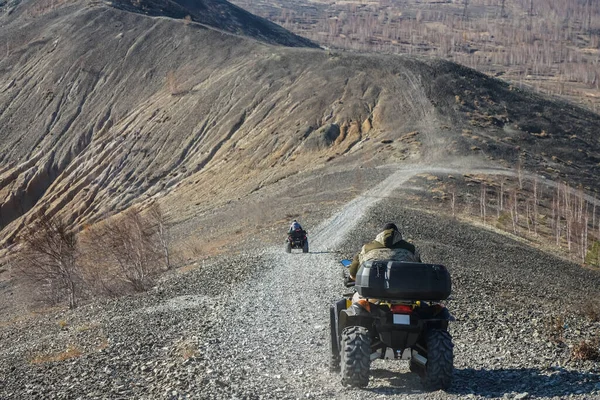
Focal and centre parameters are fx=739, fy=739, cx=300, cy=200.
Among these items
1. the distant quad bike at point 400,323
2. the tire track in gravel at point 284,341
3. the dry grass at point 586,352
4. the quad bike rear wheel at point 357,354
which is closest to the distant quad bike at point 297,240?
the tire track in gravel at point 284,341

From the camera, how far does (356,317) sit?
1118 cm

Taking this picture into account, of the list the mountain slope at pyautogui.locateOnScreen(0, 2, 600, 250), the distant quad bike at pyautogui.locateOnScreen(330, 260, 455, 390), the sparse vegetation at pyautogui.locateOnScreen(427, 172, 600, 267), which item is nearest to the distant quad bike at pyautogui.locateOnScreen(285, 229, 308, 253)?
the distant quad bike at pyautogui.locateOnScreen(330, 260, 455, 390)

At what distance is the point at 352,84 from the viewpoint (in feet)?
301

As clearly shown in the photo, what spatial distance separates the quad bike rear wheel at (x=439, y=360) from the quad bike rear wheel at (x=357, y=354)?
0.88m

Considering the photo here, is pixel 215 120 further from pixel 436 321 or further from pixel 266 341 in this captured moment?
pixel 436 321

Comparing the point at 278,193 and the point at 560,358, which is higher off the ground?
the point at 560,358

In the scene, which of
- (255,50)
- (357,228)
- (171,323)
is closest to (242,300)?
(171,323)

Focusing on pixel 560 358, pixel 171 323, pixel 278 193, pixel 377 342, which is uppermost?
pixel 377 342

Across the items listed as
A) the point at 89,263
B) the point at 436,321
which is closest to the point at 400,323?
the point at 436,321

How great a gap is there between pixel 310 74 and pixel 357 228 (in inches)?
2427

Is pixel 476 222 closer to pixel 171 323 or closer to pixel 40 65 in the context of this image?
pixel 171 323

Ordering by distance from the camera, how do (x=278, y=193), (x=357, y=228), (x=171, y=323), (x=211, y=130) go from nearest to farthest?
(x=171, y=323) < (x=357, y=228) < (x=278, y=193) < (x=211, y=130)

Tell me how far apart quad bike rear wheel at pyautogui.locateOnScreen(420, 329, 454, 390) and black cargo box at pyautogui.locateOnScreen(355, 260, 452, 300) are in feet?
1.89

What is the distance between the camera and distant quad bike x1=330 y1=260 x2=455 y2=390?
10.6 metres
